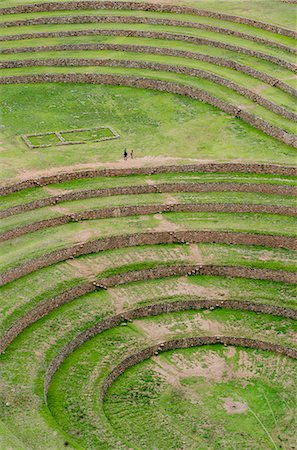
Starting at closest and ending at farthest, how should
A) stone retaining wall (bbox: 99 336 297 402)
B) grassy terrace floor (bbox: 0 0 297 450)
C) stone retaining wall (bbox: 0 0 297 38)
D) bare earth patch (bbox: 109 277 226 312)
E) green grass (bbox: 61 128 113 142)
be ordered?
1. grassy terrace floor (bbox: 0 0 297 450)
2. stone retaining wall (bbox: 99 336 297 402)
3. bare earth patch (bbox: 109 277 226 312)
4. green grass (bbox: 61 128 113 142)
5. stone retaining wall (bbox: 0 0 297 38)

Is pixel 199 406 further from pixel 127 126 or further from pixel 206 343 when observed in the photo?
pixel 127 126

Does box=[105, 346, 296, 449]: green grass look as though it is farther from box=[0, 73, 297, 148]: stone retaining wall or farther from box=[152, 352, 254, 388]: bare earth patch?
box=[0, 73, 297, 148]: stone retaining wall

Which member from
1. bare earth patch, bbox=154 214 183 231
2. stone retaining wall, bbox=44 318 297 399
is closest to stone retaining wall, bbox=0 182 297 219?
bare earth patch, bbox=154 214 183 231

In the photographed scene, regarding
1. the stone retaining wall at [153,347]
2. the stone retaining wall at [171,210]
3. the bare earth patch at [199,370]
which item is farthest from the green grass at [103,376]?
the stone retaining wall at [171,210]

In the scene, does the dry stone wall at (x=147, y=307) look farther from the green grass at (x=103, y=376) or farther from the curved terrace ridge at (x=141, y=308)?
the green grass at (x=103, y=376)

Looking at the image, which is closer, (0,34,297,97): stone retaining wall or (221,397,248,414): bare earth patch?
(221,397,248,414): bare earth patch

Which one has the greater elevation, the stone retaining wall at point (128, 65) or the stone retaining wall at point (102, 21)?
the stone retaining wall at point (102, 21)

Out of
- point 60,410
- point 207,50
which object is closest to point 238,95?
point 207,50
